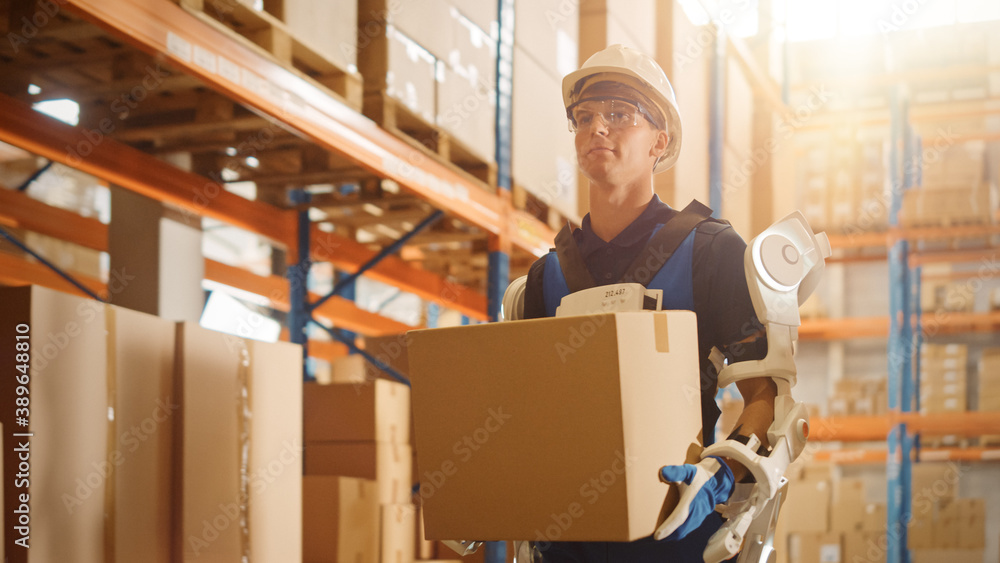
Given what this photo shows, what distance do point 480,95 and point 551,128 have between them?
71 cm

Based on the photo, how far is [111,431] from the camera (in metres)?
2.30

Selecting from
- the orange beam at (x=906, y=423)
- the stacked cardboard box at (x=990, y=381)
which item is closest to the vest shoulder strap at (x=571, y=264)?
the orange beam at (x=906, y=423)

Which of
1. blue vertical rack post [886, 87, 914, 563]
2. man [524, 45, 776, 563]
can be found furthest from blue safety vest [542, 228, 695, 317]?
blue vertical rack post [886, 87, 914, 563]

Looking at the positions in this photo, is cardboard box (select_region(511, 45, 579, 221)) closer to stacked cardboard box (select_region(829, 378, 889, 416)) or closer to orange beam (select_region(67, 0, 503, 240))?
orange beam (select_region(67, 0, 503, 240))

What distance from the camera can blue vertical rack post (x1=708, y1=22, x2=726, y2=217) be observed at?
618cm

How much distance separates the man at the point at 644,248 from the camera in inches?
70.2

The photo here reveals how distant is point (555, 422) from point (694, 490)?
0.25 metres

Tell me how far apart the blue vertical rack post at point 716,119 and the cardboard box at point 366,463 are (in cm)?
293

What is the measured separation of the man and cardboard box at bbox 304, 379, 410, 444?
220 cm

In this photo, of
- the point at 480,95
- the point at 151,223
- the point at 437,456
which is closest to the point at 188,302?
the point at 151,223

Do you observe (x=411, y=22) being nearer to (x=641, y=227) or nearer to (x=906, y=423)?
(x=641, y=227)

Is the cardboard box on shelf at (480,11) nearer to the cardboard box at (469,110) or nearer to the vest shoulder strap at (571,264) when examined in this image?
the cardboard box at (469,110)

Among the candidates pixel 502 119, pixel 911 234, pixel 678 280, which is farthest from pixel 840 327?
pixel 678 280

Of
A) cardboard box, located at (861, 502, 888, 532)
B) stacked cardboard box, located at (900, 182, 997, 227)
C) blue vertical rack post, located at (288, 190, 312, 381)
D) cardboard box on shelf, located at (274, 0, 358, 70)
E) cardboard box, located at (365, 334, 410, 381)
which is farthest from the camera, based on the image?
stacked cardboard box, located at (900, 182, 997, 227)
